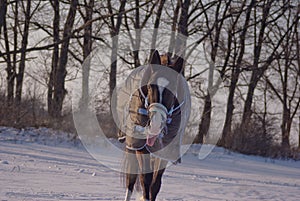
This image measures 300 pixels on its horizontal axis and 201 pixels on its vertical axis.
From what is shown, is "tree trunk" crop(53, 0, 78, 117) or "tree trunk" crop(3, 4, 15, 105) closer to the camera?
"tree trunk" crop(3, 4, 15, 105)

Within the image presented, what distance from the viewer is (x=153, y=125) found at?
4.89 metres

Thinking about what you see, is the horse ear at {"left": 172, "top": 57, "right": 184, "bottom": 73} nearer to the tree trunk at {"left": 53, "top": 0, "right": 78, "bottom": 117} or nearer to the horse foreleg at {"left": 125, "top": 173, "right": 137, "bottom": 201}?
the horse foreleg at {"left": 125, "top": 173, "right": 137, "bottom": 201}

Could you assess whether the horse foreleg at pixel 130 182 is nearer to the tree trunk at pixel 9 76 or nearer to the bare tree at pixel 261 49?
the tree trunk at pixel 9 76

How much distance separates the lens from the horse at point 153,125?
4922 millimetres

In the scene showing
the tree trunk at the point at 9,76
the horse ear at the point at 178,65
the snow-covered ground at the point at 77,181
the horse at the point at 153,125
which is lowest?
the snow-covered ground at the point at 77,181

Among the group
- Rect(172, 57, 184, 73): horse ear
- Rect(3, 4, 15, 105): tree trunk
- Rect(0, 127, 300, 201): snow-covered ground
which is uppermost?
Rect(3, 4, 15, 105): tree trunk

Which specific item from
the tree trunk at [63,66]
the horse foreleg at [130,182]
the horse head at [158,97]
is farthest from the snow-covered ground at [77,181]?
the tree trunk at [63,66]

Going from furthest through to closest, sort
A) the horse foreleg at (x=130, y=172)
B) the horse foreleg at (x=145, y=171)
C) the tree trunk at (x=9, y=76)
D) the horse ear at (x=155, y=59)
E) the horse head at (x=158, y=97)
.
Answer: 1. the tree trunk at (x=9, y=76)
2. the horse foreleg at (x=130, y=172)
3. the horse foreleg at (x=145, y=171)
4. the horse ear at (x=155, y=59)
5. the horse head at (x=158, y=97)

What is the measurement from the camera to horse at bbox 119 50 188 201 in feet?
16.1

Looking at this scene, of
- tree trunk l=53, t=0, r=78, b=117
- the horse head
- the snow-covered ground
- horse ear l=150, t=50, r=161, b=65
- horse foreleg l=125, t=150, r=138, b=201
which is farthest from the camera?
tree trunk l=53, t=0, r=78, b=117

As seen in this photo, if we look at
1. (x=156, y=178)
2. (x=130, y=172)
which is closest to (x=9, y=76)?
(x=130, y=172)

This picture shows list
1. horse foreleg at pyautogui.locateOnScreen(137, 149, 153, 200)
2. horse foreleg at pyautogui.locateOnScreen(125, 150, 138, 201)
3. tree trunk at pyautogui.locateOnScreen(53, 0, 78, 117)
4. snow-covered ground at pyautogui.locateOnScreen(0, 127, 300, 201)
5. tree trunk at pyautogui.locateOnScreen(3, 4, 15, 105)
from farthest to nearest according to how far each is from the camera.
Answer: tree trunk at pyautogui.locateOnScreen(53, 0, 78, 117) → tree trunk at pyautogui.locateOnScreen(3, 4, 15, 105) → snow-covered ground at pyautogui.locateOnScreen(0, 127, 300, 201) → horse foreleg at pyautogui.locateOnScreen(125, 150, 138, 201) → horse foreleg at pyautogui.locateOnScreen(137, 149, 153, 200)

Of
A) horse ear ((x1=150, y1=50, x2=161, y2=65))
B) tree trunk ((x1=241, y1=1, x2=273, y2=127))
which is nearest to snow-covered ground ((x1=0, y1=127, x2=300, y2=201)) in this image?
horse ear ((x1=150, y1=50, x2=161, y2=65))

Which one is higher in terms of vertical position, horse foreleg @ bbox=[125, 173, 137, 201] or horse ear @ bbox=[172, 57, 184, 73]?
horse ear @ bbox=[172, 57, 184, 73]
